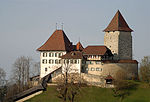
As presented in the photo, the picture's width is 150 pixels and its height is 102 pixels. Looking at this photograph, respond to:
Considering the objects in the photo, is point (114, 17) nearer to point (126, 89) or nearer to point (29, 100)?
point (126, 89)

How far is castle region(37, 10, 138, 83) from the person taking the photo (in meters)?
73.0

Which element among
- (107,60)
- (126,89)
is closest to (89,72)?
(107,60)

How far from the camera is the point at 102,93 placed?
66875mm

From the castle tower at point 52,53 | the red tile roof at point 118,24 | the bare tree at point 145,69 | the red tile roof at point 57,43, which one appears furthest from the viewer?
the red tile roof at point 57,43

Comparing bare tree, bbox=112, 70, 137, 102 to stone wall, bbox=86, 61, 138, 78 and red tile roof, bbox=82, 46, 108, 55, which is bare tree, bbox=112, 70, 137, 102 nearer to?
stone wall, bbox=86, 61, 138, 78

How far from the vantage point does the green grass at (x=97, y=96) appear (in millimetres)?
63875

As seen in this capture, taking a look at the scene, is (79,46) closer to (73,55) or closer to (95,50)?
(73,55)

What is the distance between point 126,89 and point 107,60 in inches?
332

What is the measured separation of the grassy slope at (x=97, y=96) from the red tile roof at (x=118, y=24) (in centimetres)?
1720

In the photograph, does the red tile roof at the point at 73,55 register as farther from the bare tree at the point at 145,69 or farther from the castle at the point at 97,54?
the bare tree at the point at 145,69

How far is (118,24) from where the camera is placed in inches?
3172

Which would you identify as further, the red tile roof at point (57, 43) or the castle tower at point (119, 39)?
the red tile roof at point (57, 43)

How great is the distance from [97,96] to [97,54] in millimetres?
11090

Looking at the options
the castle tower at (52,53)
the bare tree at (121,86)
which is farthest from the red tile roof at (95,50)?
the castle tower at (52,53)
